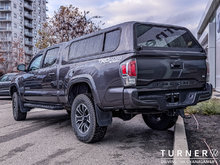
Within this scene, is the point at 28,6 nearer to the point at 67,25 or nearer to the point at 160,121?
the point at 67,25

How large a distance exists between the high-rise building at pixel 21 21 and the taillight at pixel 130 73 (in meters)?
53.2

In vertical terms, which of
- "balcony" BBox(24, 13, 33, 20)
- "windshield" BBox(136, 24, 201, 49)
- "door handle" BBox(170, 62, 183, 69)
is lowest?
"door handle" BBox(170, 62, 183, 69)

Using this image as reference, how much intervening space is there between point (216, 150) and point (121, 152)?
1440 millimetres

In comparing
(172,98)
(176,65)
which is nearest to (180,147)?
(172,98)

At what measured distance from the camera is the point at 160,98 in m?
4.05

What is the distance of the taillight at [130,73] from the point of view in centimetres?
391

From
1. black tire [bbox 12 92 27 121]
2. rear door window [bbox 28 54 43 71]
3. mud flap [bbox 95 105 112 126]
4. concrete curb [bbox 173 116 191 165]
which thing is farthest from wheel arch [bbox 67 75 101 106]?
black tire [bbox 12 92 27 121]

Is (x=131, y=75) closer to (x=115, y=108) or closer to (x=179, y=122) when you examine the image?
(x=115, y=108)

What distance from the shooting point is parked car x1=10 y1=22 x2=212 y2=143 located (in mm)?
4012

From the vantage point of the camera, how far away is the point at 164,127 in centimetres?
570

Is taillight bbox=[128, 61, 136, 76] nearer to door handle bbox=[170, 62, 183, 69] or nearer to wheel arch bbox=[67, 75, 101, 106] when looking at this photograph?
door handle bbox=[170, 62, 183, 69]

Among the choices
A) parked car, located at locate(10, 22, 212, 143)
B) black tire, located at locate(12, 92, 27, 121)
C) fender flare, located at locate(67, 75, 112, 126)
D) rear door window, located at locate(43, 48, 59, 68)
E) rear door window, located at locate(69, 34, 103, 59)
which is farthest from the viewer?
black tire, located at locate(12, 92, 27, 121)

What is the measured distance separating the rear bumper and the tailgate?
0.10m

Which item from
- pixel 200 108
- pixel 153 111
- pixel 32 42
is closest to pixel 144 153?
pixel 153 111
